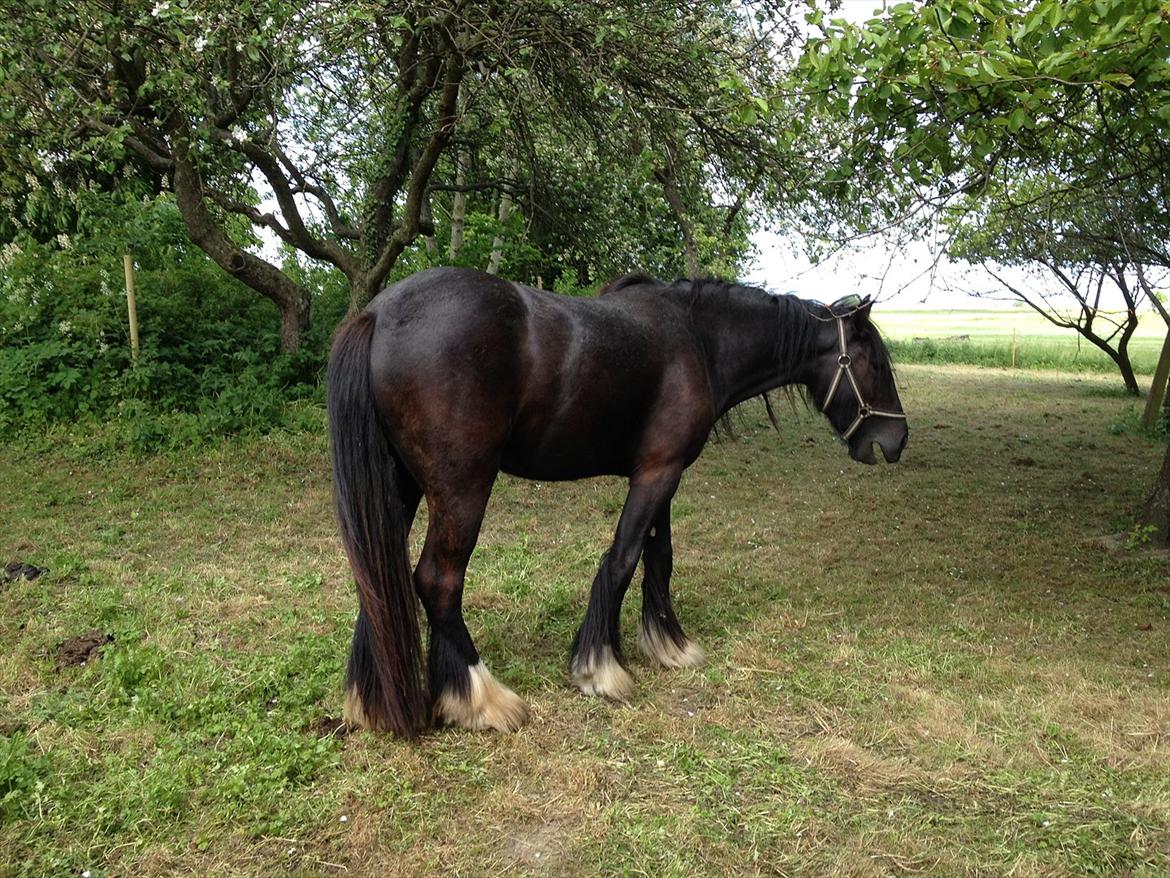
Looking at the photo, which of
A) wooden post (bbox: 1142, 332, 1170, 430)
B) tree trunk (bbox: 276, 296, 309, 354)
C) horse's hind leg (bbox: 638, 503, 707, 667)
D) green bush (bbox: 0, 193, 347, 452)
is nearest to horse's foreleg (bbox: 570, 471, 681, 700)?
horse's hind leg (bbox: 638, 503, 707, 667)

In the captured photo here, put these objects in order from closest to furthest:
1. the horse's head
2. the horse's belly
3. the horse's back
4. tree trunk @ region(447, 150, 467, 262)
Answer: the horse's back → the horse's belly → the horse's head → tree trunk @ region(447, 150, 467, 262)

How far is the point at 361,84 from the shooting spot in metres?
7.92

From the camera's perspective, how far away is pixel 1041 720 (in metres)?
3.49

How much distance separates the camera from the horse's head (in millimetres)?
4133

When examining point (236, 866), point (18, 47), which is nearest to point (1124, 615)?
point (236, 866)

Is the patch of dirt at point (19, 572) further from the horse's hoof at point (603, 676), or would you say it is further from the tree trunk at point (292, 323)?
the tree trunk at point (292, 323)

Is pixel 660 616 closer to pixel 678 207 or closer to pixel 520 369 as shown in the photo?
pixel 520 369

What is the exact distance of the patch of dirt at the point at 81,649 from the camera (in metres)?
3.78

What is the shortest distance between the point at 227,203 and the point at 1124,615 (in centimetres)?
885

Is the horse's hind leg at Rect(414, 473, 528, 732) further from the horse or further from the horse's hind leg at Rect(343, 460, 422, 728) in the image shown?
the horse's hind leg at Rect(343, 460, 422, 728)

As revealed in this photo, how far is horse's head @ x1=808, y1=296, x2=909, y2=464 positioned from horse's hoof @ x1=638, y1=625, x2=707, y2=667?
1.43 m

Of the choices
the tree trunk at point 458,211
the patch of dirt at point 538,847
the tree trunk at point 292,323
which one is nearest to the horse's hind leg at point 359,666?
the patch of dirt at point 538,847

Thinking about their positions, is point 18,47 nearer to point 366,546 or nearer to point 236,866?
point 366,546

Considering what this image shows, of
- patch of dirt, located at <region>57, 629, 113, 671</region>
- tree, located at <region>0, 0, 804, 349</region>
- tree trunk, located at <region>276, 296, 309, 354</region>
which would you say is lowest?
patch of dirt, located at <region>57, 629, 113, 671</region>
